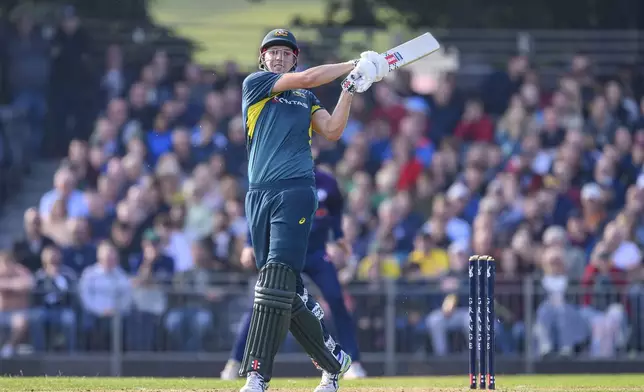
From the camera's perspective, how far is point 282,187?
10.4m

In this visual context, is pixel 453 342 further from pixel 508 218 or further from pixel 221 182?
pixel 221 182

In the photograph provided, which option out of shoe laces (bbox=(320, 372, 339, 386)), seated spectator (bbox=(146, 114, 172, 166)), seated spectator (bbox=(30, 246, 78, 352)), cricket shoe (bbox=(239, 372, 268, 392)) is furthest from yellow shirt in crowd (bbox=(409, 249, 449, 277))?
cricket shoe (bbox=(239, 372, 268, 392))

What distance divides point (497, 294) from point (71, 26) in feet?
27.6

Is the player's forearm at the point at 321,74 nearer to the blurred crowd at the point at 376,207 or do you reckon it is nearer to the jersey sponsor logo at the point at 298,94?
the jersey sponsor logo at the point at 298,94

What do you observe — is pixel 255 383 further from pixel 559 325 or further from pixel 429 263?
pixel 429 263

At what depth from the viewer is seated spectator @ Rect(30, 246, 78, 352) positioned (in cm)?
1819

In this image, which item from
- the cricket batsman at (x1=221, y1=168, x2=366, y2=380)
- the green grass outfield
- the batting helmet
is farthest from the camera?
the cricket batsman at (x1=221, y1=168, x2=366, y2=380)

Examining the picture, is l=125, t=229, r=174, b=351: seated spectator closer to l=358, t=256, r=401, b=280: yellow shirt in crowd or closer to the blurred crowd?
the blurred crowd

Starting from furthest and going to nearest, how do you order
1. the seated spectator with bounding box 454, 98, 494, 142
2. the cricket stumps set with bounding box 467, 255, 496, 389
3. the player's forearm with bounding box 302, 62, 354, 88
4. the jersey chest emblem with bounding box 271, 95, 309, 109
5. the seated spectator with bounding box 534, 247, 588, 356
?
the seated spectator with bounding box 454, 98, 494, 142 → the seated spectator with bounding box 534, 247, 588, 356 → the cricket stumps set with bounding box 467, 255, 496, 389 → the jersey chest emblem with bounding box 271, 95, 309, 109 → the player's forearm with bounding box 302, 62, 354, 88

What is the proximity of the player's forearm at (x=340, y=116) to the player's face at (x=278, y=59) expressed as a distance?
616 millimetres

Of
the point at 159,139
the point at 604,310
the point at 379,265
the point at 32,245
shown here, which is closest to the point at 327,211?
the point at 379,265

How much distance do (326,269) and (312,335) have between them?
3.83m

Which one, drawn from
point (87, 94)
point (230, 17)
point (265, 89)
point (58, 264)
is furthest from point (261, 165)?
point (230, 17)

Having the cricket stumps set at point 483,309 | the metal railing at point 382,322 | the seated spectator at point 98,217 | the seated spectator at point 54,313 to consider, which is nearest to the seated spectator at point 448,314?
the metal railing at point 382,322
